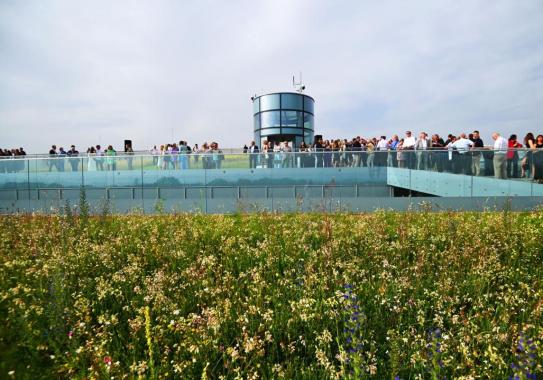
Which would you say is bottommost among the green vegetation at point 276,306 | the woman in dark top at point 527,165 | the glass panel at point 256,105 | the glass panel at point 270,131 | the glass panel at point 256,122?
the green vegetation at point 276,306

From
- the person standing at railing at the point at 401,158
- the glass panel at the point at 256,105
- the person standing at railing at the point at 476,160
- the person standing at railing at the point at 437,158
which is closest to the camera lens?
the person standing at railing at the point at 476,160

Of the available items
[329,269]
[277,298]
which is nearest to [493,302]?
[329,269]

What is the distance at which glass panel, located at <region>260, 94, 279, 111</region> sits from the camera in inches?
1629

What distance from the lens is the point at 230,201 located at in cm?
1596

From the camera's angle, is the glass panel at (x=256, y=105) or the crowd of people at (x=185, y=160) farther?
the glass panel at (x=256, y=105)

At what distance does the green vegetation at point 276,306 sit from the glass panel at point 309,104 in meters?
37.2

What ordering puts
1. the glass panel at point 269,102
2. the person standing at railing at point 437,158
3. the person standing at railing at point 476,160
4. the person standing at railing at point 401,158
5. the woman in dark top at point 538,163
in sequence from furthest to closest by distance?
the glass panel at point 269,102 < the person standing at railing at point 401,158 < the person standing at railing at point 437,158 < the person standing at railing at point 476,160 < the woman in dark top at point 538,163

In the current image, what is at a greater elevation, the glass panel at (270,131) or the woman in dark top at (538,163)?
the glass panel at (270,131)

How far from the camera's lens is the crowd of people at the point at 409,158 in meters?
14.0

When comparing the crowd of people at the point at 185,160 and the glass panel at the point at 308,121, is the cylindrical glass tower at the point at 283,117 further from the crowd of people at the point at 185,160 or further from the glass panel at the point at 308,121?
the crowd of people at the point at 185,160

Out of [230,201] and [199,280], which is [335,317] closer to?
[199,280]

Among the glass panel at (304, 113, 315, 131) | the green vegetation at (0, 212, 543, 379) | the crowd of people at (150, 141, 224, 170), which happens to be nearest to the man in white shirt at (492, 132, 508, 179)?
the green vegetation at (0, 212, 543, 379)

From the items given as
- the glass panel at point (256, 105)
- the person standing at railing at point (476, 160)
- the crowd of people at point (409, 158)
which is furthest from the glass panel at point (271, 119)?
the person standing at railing at point (476, 160)

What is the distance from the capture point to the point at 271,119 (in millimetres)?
41688
